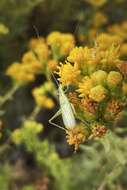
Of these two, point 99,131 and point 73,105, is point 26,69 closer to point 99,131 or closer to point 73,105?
point 73,105

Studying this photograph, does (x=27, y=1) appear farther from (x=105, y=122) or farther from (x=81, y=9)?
(x=105, y=122)

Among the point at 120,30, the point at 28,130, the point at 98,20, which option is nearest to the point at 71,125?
the point at 28,130

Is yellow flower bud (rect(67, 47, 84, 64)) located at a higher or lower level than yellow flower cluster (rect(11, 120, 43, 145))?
lower

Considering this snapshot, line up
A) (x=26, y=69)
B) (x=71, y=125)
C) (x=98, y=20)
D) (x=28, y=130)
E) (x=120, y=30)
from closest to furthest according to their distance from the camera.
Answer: (x=71, y=125)
(x=28, y=130)
(x=26, y=69)
(x=120, y=30)
(x=98, y=20)

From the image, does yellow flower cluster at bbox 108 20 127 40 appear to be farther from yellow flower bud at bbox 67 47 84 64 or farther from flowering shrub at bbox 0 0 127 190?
yellow flower bud at bbox 67 47 84 64

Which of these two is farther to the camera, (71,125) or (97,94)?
(71,125)

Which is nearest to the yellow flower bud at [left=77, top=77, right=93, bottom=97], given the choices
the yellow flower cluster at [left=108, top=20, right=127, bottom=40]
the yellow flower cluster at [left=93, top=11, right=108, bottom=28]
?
the yellow flower cluster at [left=108, top=20, right=127, bottom=40]

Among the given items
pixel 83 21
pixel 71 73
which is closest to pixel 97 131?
pixel 71 73
